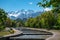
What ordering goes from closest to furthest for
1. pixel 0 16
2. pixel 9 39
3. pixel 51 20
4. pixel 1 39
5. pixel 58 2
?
pixel 58 2 < pixel 1 39 < pixel 9 39 < pixel 0 16 < pixel 51 20

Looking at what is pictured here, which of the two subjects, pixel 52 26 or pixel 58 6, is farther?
pixel 52 26

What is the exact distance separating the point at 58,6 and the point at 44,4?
1.40 m

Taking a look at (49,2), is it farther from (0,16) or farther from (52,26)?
(52,26)

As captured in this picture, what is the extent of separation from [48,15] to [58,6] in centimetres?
9694

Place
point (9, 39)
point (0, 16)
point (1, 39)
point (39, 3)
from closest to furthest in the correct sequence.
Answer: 1. point (39, 3)
2. point (1, 39)
3. point (9, 39)
4. point (0, 16)

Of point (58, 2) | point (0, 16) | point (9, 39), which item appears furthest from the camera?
point (0, 16)

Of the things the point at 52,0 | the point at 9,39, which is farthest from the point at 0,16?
the point at 52,0

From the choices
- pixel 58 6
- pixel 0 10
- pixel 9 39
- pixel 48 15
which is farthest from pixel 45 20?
pixel 58 6

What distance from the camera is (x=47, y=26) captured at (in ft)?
386

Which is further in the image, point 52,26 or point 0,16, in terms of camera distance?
point 52,26

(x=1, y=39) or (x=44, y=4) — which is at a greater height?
(x=44, y=4)

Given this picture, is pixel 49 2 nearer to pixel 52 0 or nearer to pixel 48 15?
pixel 52 0

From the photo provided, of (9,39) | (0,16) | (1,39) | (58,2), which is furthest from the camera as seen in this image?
(0,16)

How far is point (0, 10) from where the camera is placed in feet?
245
